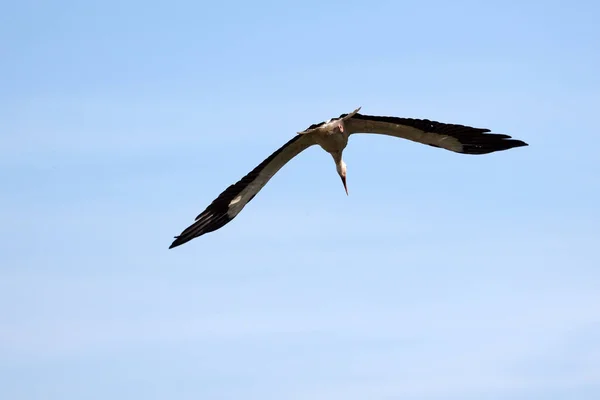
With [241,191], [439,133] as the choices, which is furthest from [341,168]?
[439,133]

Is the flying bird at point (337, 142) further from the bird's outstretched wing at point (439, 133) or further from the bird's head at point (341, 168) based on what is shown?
the bird's head at point (341, 168)

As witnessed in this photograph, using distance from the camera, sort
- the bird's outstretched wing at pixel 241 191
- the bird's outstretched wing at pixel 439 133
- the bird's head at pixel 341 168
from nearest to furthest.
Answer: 1. the bird's outstretched wing at pixel 439 133
2. the bird's outstretched wing at pixel 241 191
3. the bird's head at pixel 341 168

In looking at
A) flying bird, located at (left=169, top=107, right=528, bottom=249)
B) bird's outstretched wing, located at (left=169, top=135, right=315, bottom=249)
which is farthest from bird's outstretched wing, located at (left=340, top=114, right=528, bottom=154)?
bird's outstretched wing, located at (left=169, top=135, right=315, bottom=249)

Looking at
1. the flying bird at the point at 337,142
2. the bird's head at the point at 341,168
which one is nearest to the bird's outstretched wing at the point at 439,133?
the flying bird at the point at 337,142

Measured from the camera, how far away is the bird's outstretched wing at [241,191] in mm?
31703

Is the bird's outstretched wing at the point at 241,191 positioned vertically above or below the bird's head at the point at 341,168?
below

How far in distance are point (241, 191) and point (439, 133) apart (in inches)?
189

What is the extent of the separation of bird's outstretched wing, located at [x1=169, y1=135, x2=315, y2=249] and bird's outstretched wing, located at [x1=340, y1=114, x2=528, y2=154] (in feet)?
4.74

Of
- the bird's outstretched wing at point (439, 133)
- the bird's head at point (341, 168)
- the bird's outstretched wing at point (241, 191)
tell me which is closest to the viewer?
the bird's outstretched wing at point (439, 133)

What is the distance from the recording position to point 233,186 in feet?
105

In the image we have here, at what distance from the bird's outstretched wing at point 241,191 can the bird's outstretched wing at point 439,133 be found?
1444 mm

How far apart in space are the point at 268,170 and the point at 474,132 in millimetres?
4849

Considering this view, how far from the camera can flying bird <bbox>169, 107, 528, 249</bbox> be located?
101 ft

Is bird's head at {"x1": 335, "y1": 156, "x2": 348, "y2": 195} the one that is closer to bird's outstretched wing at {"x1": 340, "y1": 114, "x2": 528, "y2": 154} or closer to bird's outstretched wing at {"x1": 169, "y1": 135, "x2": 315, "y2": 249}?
bird's outstretched wing at {"x1": 169, "y1": 135, "x2": 315, "y2": 249}
